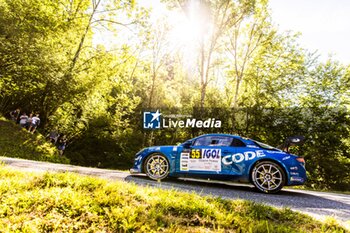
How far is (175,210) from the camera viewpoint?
144 inches

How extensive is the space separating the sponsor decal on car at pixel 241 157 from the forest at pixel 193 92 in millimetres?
11171

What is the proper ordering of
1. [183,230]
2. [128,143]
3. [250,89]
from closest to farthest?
1. [183,230]
2. [250,89]
3. [128,143]

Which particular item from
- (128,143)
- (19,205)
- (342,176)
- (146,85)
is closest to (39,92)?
(128,143)

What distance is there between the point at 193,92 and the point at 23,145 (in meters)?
16.0

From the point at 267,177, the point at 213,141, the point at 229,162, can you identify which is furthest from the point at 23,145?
the point at 267,177

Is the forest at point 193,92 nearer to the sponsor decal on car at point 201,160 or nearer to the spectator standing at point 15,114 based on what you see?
the spectator standing at point 15,114

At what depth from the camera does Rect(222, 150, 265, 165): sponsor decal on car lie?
6033 millimetres

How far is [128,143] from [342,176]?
17532mm

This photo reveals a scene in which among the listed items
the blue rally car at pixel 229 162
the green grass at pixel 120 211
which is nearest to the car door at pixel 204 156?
the blue rally car at pixel 229 162

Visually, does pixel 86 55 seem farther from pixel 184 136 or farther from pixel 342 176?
pixel 342 176

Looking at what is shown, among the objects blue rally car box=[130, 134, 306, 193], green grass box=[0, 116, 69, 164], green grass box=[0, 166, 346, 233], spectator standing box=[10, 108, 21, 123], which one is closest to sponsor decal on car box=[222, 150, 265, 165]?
blue rally car box=[130, 134, 306, 193]

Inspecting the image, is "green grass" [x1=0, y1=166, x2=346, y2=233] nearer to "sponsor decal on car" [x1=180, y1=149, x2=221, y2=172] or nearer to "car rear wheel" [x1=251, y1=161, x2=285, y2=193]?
"car rear wheel" [x1=251, y1=161, x2=285, y2=193]

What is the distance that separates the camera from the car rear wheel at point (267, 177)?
5887 mm

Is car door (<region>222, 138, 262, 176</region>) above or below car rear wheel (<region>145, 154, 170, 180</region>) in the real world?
above
